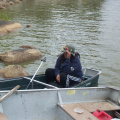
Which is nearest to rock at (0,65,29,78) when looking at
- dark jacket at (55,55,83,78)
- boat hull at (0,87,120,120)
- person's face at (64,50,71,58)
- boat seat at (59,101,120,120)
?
dark jacket at (55,55,83,78)

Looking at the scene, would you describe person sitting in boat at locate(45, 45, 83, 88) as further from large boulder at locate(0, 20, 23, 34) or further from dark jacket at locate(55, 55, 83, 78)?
large boulder at locate(0, 20, 23, 34)

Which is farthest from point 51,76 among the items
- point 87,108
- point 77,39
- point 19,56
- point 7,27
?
point 7,27

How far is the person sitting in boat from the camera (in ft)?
23.0

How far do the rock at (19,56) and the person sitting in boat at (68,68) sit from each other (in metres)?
4.36

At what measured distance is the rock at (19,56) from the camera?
11258 mm

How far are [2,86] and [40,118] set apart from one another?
1.89 metres

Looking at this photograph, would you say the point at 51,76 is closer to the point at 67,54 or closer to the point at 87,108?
the point at 67,54

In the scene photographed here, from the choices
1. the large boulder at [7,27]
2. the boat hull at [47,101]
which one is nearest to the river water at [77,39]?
the large boulder at [7,27]

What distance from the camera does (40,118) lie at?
5.98 metres

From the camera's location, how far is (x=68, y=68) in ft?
23.4

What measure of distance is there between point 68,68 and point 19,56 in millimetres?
4871

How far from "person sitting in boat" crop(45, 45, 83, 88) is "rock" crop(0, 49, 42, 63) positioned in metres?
4.36

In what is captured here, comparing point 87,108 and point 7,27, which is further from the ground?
point 7,27

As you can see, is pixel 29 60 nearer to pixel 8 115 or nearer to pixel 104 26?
pixel 8 115
